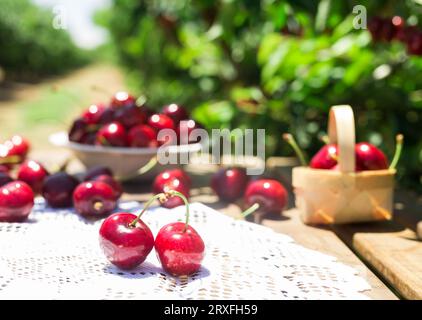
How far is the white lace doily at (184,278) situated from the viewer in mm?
943

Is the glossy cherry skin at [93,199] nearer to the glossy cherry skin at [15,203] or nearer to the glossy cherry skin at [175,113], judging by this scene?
the glossy cherry skin at [15,203]

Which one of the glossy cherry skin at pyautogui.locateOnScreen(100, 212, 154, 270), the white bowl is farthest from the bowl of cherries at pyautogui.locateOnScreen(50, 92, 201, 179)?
the glossy cherry skin at pyautogui.locateOnScreen(100, 212, 154, 270)

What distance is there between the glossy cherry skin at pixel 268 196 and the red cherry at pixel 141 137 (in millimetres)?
399

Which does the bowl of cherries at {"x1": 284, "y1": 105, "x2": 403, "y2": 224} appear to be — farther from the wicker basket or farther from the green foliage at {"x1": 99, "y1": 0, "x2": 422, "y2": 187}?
the green foliage at {"x1": 99, "y1": 0, "x2": 422, "y2": 187}

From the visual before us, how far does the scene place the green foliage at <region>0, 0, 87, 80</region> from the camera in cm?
1739

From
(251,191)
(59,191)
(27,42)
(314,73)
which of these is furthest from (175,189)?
(27,42)

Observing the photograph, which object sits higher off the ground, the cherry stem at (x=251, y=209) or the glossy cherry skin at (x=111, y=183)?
the glossy cherry skin at (x=111, y=183)

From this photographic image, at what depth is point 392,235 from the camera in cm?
132

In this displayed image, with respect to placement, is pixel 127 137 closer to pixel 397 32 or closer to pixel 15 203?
pixel 15 203

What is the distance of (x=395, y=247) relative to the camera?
1.21m

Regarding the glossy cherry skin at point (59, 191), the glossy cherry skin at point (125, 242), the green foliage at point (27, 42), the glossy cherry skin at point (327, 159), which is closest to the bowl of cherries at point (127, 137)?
the glossy cherry skin at point (59, 191)

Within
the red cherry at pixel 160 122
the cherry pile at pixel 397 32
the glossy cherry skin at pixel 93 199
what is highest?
the cherry pile at pixel 397 32
